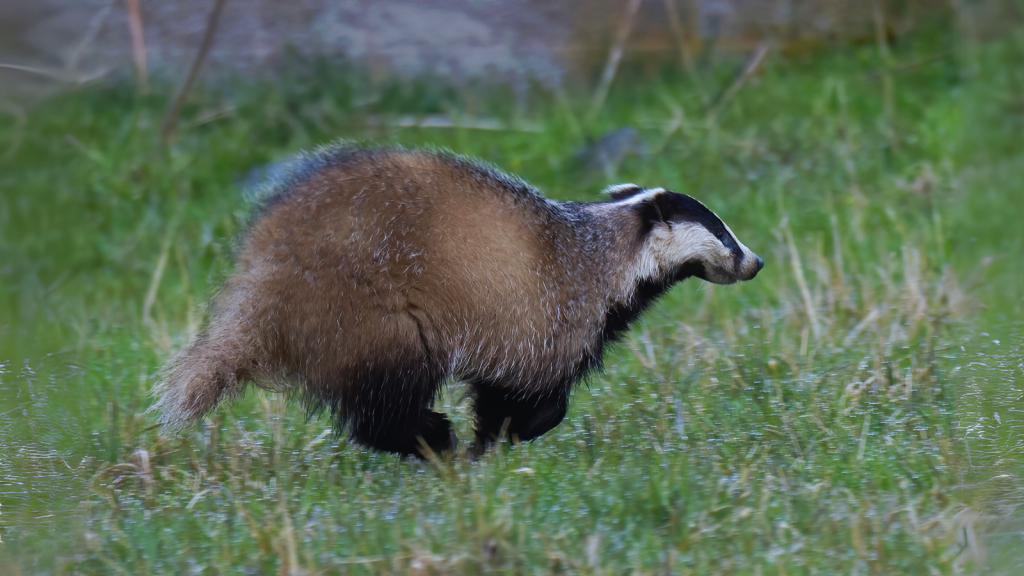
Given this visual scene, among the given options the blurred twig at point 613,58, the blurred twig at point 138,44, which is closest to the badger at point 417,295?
the blurred twig at point 138,44

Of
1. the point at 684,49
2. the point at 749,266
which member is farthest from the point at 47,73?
the point at 684,49

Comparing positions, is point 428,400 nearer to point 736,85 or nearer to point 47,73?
point 47,73

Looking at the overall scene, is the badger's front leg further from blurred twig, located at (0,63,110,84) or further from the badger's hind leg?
blurred twig, located at (0,63,110,84)

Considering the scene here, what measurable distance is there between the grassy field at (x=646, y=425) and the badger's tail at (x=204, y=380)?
0.26 metres

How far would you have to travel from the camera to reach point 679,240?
4.85 meters

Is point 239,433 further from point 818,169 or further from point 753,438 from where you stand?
point 818,169

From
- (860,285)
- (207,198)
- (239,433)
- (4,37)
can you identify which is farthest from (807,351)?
(207,198)

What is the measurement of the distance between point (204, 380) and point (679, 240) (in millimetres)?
1911

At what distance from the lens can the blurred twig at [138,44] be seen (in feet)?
25.5

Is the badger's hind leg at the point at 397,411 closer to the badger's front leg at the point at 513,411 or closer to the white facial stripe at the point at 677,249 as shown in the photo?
the badger's front leg at the point at 513,411

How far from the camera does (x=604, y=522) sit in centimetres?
368

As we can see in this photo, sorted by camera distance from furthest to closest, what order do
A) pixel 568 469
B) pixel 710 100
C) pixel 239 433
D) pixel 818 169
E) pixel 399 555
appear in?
pixel 710 100 → pixel 818 169 → pixel 239 433 → pixel 568 469 → pixel 399 555

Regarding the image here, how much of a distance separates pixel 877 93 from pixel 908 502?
17.8 feet

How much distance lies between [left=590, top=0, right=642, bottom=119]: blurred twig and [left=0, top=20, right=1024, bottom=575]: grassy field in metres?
1.40
